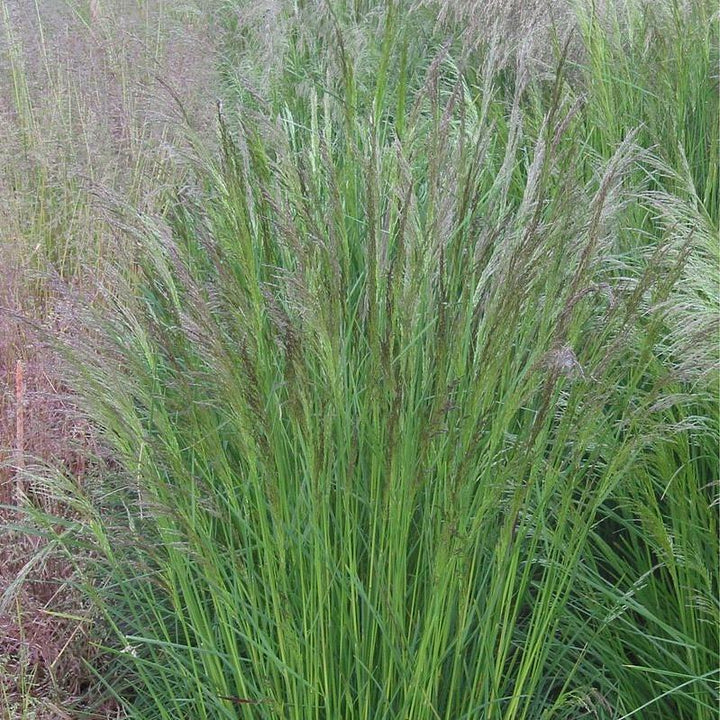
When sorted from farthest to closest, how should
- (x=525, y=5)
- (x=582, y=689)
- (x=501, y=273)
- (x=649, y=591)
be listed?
1. (x=525, y=5)
2. (x=649, y=591)
3. (x=582, y=689)
4. (x=501, y=273)

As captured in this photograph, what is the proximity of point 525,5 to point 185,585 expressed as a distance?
1748 millimetres

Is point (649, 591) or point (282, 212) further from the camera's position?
point (649, 591)

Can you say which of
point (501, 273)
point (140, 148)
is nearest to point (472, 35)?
point (140, 148)

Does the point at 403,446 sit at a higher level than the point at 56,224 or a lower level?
higher

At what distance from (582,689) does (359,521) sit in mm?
454

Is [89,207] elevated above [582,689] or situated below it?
above

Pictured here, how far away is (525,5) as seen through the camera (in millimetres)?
2545

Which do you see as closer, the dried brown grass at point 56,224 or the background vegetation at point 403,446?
the background vegetation at point 403,446

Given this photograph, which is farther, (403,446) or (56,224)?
(56,224)

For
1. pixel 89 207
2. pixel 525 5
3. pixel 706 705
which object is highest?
pixel 525 5

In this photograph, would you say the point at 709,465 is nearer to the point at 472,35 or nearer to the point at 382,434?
the point at 382,434

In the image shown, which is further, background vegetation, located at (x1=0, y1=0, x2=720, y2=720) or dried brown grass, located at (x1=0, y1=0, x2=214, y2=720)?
dried brown grass, located at (x1=0, y1=0, x2=214, y2=720)

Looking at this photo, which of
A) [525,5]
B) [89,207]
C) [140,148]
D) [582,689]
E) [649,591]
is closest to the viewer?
[582,689]

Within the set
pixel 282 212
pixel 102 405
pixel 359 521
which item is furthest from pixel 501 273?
pixel 102 405
